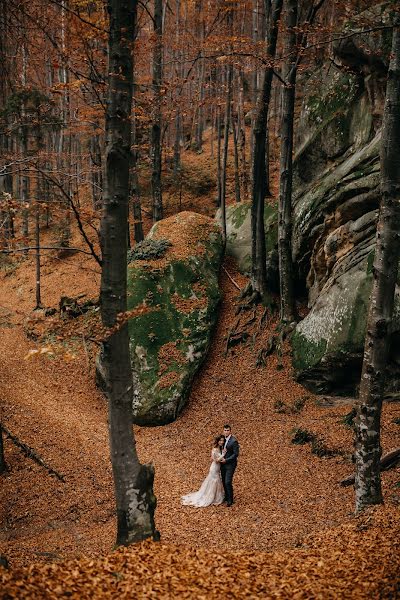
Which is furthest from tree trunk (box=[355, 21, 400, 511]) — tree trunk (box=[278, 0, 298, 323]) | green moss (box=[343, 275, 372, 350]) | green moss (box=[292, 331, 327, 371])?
tree trunk (box=[278, 0, 298, 323])

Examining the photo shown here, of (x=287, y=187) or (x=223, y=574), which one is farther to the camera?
(x=287, y=187)

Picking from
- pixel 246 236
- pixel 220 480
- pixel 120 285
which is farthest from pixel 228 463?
pixel 246 236

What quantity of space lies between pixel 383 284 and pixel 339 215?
841 centimetres

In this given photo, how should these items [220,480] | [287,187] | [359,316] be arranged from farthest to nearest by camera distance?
[287,187]
[359,316]
[220,480]

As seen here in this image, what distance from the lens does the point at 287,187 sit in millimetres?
15773

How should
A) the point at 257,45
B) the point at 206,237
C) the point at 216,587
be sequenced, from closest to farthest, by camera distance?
the point at 216,587 < the point at 257,45 < the point at 206,237

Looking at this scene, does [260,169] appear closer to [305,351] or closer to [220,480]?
[305,351]

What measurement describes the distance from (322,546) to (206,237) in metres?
15.1

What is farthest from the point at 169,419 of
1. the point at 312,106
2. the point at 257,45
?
the point at 312,106

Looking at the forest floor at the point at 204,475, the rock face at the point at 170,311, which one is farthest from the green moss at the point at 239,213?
the forest floor at the point at 204,475

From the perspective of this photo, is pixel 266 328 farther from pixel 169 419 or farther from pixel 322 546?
pixel 322 546

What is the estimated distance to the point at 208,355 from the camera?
17.0 metres

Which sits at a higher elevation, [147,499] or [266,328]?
[147,499]

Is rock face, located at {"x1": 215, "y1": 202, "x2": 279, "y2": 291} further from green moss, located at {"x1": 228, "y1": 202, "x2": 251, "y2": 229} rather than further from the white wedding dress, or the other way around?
the white wedding dress
